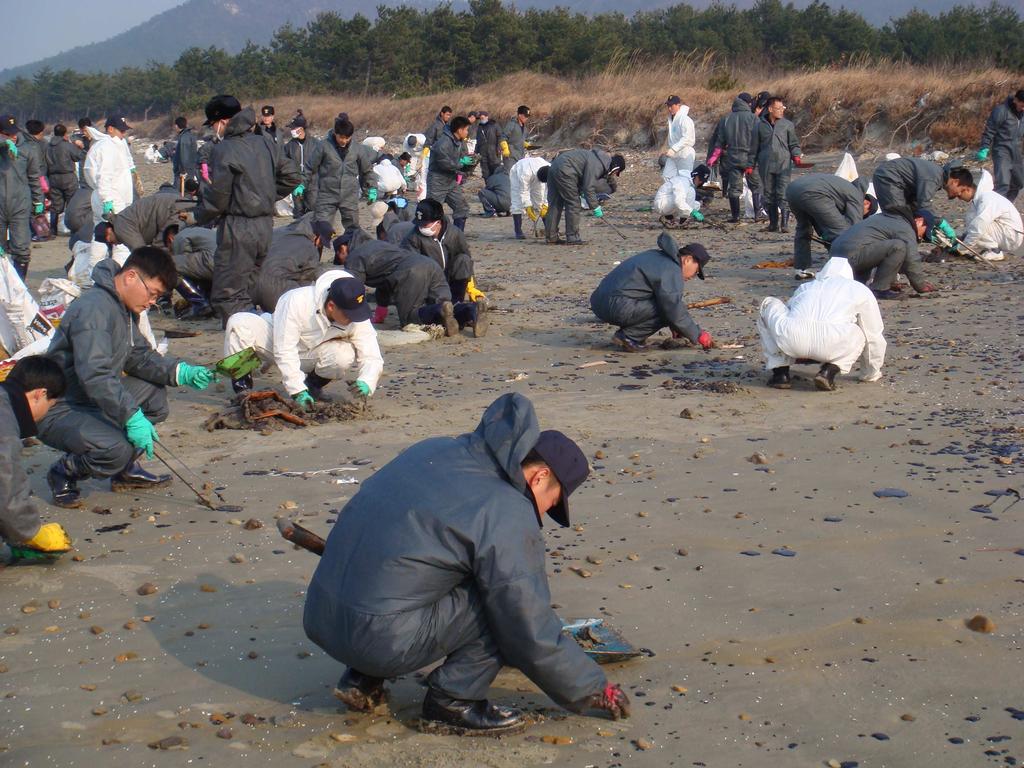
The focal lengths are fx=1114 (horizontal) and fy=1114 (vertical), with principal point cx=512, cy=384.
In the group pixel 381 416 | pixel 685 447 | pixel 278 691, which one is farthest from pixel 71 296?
pixel 278 691

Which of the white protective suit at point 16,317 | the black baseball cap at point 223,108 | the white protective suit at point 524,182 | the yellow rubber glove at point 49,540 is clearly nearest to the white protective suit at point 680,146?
the white protective suit at point 524,182

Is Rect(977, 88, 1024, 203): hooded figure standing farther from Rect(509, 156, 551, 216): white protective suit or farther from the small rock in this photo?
the small rock

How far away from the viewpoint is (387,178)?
16609mm

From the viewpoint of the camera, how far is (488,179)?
20000 millimetres

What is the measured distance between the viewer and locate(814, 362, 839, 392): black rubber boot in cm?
777

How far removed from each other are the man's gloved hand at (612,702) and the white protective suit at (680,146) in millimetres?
13736

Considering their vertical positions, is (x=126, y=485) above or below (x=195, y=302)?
below

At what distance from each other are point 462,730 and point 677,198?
13.7m

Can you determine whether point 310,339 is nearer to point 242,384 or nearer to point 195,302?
point 242,384

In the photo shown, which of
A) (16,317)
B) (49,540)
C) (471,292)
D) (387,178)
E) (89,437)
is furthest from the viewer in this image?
(387,178)

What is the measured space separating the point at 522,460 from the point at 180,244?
27.5 ft

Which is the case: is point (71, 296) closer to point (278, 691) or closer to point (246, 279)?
point (246, 279)

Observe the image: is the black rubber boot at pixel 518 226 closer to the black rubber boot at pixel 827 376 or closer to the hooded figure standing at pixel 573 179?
the hooded figure standing at pixel 573 179

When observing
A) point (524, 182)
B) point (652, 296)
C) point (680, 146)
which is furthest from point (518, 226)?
point (652, 296)
